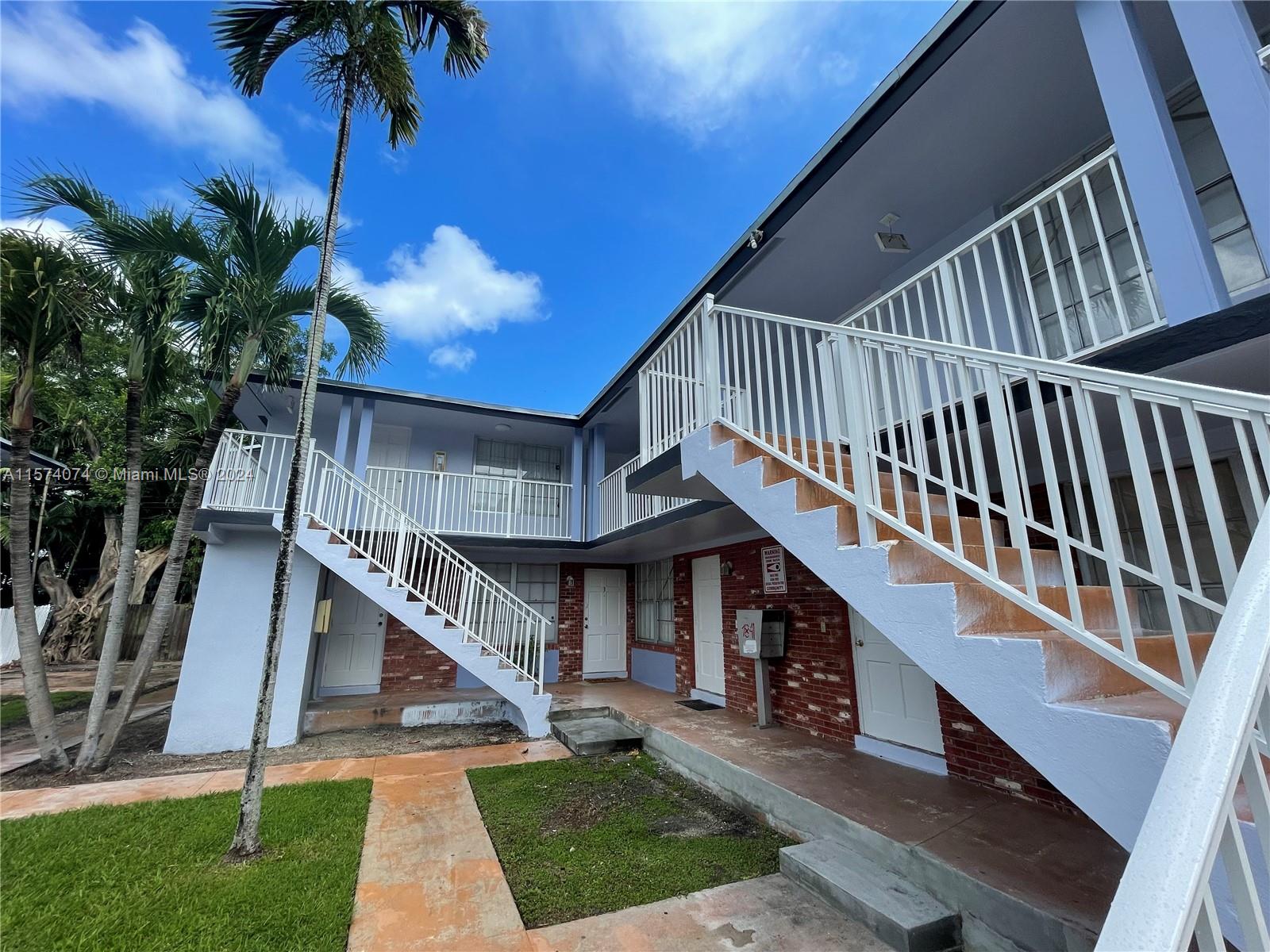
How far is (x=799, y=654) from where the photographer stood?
20.5 feet

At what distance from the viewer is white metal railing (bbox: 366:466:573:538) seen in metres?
8.92

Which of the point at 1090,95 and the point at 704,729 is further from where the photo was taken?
the point at 704,729

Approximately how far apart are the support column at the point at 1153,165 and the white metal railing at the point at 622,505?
16.2 ft

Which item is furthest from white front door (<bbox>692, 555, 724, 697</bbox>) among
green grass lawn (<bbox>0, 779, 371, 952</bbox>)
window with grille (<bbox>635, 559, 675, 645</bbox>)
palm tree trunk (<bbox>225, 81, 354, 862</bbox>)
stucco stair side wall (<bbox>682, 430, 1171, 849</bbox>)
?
palm tree trunk (<bbox>225, 81, 354, 862</bbox>)

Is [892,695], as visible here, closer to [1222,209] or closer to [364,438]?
[1222,209]

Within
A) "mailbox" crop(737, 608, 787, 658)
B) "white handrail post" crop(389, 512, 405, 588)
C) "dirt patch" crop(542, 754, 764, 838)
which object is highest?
"white handrail post" crop(389, 512, 405, 588)

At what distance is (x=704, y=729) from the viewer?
242 inches

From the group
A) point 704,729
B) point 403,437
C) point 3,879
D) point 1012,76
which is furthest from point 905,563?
point 403,437

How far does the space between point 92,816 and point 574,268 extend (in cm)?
1664

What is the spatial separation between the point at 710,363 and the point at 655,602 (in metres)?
6.94

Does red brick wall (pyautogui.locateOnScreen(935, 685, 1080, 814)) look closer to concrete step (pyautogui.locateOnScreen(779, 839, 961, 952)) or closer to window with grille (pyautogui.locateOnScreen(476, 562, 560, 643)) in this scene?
concrete step (pyautogui.locateOnScreen(779, 839, 961, 952))

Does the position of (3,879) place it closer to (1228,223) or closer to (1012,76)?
A: (1012,76)

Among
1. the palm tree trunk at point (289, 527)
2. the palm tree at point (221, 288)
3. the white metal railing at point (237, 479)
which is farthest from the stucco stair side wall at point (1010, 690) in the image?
the white metal railing at point (237, 479)

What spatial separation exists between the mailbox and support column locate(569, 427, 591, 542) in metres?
4.05
